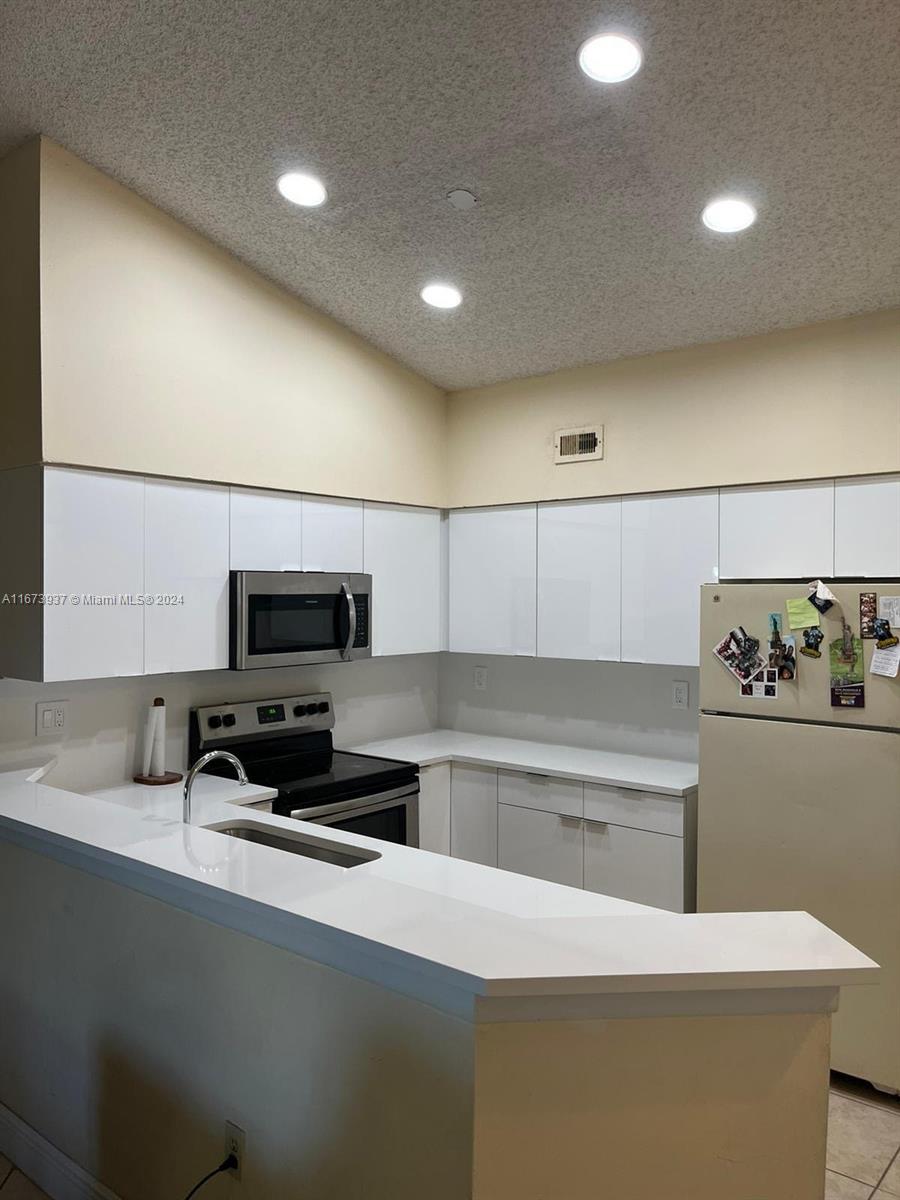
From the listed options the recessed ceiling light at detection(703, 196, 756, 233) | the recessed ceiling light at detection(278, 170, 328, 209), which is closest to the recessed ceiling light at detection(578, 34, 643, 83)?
the recessed ceiling light at detection(703, 196, 756, 233)

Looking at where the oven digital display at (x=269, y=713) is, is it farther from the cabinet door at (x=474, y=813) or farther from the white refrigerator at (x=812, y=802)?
the white refrigerator at (x=812, y=802)

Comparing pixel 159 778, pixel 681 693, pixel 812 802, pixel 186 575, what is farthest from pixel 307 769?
pixel 812 802

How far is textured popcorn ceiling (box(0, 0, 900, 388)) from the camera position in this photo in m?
1.95

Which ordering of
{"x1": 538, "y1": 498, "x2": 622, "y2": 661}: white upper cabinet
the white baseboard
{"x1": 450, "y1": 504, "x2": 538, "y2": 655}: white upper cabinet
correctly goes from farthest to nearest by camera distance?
{"x1": 450, "y1": 504, "x2": 538, "y2": 655}: white upper cabinet < {"x1": 538, "y1": 498, "x2": 622, "y2": 661}: white upper cabinet < the white baseboard

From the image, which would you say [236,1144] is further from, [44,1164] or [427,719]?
[427,719]

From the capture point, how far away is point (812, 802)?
107 inches

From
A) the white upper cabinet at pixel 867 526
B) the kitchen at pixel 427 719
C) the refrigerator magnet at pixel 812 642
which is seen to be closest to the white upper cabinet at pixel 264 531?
the kitchen at pixel 427 719

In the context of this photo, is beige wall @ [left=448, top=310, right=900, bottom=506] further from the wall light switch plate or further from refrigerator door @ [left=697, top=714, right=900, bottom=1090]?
refrigerator door @ [left=697, top=714, right=900, bottom=1090]

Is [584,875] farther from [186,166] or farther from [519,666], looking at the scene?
[186,166]

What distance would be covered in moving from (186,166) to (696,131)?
1498 millimetres

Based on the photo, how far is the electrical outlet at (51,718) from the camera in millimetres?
2939

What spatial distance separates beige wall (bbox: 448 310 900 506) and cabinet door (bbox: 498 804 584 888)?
1389mm

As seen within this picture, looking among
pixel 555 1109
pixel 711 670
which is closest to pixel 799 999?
pixel 555 1109

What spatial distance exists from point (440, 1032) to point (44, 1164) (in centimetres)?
153
